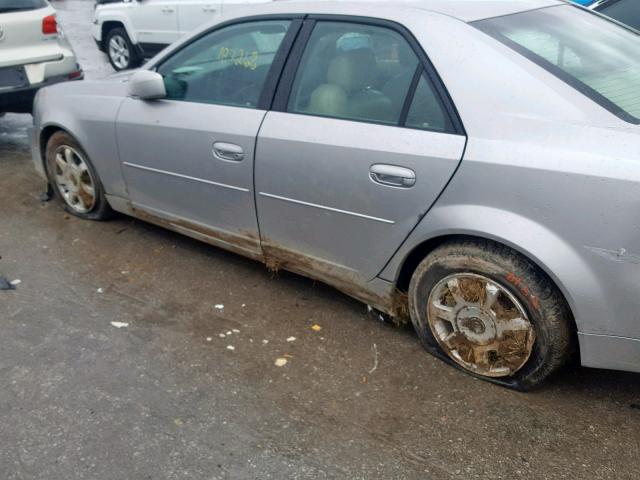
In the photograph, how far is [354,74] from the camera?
311 centimetres

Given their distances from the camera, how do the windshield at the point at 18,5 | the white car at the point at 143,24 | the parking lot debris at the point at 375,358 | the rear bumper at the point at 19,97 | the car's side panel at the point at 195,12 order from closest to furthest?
1. the parking lot debris at the point at 375,358
2. the rear bumper at the point at 19,97
3. the windshield at the point at 18,5
4. the car's side panel at the point at 195,12
5. the white car at the point at 143,24

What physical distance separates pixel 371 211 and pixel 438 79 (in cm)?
64

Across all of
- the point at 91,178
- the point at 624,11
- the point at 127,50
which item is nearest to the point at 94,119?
the point at 91,178

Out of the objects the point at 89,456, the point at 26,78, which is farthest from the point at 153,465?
the point at 26,78

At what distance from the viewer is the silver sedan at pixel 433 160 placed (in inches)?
96.3

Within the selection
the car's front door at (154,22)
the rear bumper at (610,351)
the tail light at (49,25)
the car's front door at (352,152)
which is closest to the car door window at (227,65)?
the car's front door at (352,152)

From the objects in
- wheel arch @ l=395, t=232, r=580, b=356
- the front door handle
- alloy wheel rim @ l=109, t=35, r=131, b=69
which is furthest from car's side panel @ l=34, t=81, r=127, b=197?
alloy wheel rim @ l=109, t=35, r=131, b=69

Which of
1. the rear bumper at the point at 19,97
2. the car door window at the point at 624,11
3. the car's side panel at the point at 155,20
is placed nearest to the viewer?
the car door window at the point at 624,11

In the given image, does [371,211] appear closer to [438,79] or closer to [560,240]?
[438,79]

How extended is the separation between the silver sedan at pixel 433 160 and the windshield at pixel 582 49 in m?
0.01

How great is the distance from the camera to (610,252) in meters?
2.34

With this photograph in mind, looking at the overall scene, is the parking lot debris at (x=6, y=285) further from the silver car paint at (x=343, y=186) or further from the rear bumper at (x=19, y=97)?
the rear bumper at (x=19, y=97)

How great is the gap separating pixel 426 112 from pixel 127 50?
27.7ft

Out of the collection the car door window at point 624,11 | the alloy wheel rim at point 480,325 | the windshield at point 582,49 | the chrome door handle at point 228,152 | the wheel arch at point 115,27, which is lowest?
the alloy wheel rim at point 480,325
